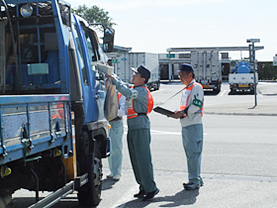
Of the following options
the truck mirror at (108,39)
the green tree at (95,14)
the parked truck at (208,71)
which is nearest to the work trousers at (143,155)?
the truck mirror at (108,39)

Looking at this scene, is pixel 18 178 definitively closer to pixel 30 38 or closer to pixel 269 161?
pixel 30 38

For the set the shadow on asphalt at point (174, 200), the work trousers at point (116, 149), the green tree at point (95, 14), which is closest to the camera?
the shadow on asphalt at point (174, 200)

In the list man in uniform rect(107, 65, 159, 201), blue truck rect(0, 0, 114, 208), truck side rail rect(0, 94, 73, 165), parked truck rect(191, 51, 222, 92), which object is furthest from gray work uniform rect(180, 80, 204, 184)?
parked truck rect(191, 51, 222, 92)

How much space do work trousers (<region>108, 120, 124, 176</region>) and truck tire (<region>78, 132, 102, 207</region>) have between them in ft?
5.74

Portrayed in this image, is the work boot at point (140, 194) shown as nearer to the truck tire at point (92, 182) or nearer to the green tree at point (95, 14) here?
the truck tire at point (92, 182)

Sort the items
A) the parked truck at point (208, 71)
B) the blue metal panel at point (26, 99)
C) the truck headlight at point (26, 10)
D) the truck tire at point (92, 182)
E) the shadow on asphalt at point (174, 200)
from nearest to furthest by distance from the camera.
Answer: the blue metal panel at point (26, 99) → the truck headlight at point (26, 10) → the truck tire at point (92, 182) → the shadow on asphalt at point (174, 200) → the parked truck at point (208, 71)

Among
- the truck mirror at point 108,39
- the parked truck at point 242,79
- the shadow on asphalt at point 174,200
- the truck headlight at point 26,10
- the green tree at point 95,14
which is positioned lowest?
the shadow on asphalt at point 174,200

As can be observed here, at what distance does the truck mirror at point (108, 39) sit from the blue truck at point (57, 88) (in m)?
0.62

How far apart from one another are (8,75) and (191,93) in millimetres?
2850

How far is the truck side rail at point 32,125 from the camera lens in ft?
11.5

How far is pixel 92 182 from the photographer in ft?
18.6

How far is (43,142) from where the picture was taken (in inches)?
→ 166

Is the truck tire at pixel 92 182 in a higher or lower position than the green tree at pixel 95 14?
lower

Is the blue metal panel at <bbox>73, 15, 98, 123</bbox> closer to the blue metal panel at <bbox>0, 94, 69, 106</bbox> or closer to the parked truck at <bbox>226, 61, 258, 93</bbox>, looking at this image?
the blue metal panel at <bbox>0, 94, 69, 106</bbox>
